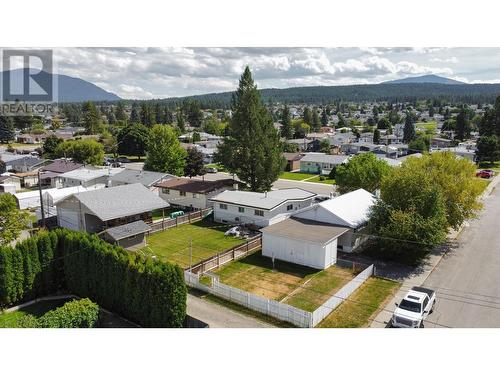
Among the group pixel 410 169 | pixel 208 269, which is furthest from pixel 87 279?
pixel 410 169

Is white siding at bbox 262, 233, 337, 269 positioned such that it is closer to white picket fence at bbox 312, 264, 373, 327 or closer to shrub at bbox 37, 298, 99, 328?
white picket fence at bbox 312, 264, 373, 327

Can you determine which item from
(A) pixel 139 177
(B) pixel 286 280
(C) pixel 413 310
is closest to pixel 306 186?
(A) pixel 139 177

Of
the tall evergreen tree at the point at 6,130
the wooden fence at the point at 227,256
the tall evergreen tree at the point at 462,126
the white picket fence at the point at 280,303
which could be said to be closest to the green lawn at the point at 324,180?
A: the wooden fence at the point at 227,256

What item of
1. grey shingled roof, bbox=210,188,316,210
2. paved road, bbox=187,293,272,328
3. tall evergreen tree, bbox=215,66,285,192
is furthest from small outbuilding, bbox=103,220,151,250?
tall evergreen tree, bbox=215,66,285,192

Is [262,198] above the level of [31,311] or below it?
above

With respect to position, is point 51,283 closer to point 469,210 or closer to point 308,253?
point 308,253

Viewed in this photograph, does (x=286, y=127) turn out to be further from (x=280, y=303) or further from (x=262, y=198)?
(x=280, y=303)

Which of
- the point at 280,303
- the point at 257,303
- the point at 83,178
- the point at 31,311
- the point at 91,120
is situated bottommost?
the point at 31,311
